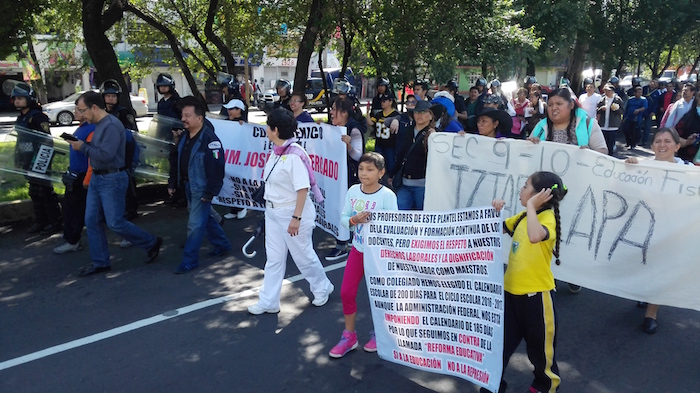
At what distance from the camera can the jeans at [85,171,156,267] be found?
5.74 m

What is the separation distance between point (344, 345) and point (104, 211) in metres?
2.97

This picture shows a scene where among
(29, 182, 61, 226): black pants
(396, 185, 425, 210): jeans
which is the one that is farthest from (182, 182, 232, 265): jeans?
(29, 182, 61, 226): black pants

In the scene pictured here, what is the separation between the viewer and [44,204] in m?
7.49

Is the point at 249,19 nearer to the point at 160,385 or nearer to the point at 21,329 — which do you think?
the point at 21,329

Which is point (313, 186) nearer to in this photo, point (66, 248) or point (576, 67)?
point (66, 248)

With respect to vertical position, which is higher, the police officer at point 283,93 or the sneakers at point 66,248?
the police officer at point 283,93

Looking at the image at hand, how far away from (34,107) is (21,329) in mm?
3569

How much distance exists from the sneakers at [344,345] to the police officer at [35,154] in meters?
4.86

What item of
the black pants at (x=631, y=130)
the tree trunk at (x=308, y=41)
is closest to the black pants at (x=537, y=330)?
the tree trunk at (x=308, y=41)

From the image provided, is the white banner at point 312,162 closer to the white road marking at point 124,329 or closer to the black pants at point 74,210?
the white road marking at point 124,329

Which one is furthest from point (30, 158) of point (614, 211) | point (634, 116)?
point (634, 116)

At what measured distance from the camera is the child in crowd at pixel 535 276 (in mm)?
3246

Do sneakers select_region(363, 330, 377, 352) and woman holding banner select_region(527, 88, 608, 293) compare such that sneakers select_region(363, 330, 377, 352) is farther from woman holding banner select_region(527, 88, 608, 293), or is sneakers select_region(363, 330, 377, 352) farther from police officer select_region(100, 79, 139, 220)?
police officer select_region(100, 79, 139, 220)

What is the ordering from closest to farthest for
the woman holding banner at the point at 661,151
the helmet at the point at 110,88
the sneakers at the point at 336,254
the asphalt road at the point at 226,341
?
the asphalt road at the point at 226,341
the woman holding banner at the point at 661,151
the sneakers at the point at 336,254
the helmet at the point at 110,88
